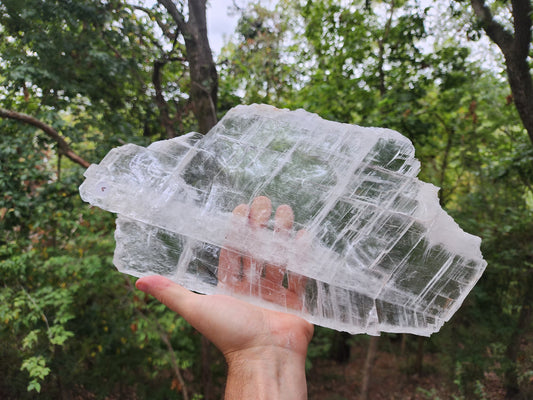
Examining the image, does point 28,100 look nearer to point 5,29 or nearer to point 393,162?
point 5,29

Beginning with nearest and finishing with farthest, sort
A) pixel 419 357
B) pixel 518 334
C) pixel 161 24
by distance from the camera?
pixel 161 24 → pixel 518 334 → pixel 419 357

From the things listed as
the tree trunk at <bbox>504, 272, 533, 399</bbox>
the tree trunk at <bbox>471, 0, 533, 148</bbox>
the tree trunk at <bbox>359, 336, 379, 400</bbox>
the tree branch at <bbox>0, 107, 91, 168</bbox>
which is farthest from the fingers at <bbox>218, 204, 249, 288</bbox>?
the tree trunk at <bbox>504, 272, 533, 399</bbox>

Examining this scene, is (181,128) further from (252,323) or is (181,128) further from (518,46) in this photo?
(518,46)

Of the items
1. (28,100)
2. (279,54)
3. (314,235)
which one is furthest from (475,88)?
(28,100)

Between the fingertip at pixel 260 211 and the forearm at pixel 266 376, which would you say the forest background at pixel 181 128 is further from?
the forearm at pixel 266 376

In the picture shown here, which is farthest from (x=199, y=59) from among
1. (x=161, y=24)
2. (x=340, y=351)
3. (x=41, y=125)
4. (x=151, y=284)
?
(x=340, y=351)
